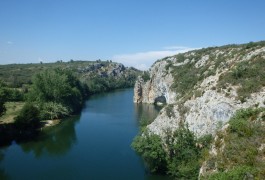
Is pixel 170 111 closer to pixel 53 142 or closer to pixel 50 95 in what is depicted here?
pixel 53 142

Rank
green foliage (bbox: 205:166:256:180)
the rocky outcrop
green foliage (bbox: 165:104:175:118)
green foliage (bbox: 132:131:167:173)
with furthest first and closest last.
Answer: the rocky outcrop, green foliage (bbox: 165:104:175:118), green foliage (bbox: 132:131:167:173), green foliage (bbox: 205:166:256:180)

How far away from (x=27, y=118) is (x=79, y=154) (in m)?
20.2

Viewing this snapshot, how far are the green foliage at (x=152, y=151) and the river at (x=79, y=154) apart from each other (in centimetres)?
140

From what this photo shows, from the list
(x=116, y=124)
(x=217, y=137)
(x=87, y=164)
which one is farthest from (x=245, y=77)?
(x=116, y=124)

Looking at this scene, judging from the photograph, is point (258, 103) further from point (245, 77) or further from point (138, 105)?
point (138, 105)

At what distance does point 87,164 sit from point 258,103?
2674 cm

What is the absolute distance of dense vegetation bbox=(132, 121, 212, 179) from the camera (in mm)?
35594

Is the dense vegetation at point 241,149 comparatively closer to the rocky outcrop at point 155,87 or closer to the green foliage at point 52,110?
the green foliage at point 52,110

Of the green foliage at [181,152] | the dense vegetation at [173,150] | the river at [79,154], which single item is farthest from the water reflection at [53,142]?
the green foliage at [181,152]

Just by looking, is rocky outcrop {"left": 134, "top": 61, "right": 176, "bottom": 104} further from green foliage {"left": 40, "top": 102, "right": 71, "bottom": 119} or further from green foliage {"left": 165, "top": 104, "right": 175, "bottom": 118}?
green foliage {"left": 165, "top": 104, "right": 175, "bottom": 118}

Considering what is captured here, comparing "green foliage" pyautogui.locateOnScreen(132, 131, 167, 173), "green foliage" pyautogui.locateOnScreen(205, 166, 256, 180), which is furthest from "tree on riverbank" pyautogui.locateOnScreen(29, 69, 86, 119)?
"green foliage" pyautogui.locateOnScreen(205, 166, 256, 180)

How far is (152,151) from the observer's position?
3734 centimetres

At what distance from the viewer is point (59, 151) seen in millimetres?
55625

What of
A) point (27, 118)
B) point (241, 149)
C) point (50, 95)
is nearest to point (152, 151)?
point (241, 149)
